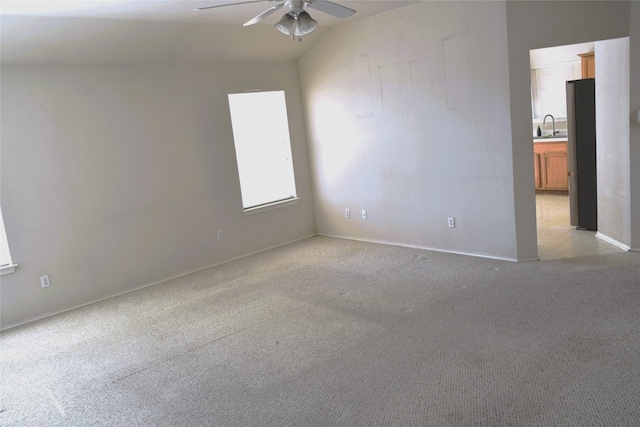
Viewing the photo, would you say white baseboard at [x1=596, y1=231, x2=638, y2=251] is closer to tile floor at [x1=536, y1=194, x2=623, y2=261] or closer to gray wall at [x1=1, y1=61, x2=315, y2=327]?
tile floor at [x1=536, y1=194, x2=623, y2=261]

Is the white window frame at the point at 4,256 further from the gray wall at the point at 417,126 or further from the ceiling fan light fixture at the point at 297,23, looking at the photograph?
the gray wall at the point at 417,126

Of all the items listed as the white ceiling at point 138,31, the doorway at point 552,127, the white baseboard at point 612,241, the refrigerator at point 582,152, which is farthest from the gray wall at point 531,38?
the doorway at point 552,127

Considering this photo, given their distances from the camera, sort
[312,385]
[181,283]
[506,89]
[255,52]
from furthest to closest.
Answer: [255,52], [181,283], [506,89], [312,385]

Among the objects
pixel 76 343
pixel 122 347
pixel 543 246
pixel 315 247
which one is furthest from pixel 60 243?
pixel 543 246

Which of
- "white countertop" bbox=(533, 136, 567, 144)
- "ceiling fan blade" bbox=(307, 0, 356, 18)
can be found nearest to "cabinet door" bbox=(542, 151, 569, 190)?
"white countertop" bbox=(533, 136, 567, 144)

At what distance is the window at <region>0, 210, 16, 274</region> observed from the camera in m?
4.78

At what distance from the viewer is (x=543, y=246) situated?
5668mm

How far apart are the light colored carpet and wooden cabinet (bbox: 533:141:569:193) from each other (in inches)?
129

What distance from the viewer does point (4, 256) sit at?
15.9 ft

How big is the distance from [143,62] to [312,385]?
3836 mm

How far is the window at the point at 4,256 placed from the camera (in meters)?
4.78

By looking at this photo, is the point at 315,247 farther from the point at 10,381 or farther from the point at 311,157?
the point at 10,381

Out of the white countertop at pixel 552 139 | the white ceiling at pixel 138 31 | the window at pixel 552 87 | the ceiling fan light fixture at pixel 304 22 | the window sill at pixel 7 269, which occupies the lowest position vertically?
the window sill at pixel 7 269

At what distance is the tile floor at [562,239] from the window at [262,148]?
310cm
